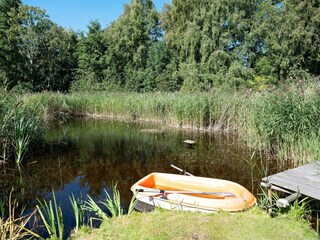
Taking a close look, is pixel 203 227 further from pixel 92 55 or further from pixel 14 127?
pixel 92 55

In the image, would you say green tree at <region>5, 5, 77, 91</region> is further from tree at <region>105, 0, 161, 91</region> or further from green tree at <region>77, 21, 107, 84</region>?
tree at <region>105, 0, 161, 91</region>

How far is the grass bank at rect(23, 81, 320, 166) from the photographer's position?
20.1 ft

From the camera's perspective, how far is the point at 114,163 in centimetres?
748

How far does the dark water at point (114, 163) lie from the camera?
566 cm

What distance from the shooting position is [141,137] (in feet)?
35.8

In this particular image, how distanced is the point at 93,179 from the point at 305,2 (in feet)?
59.1

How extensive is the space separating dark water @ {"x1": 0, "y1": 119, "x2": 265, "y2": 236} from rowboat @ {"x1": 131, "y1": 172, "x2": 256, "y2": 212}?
65 centimetres

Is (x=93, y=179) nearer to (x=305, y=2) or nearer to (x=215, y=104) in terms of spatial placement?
(x=215, y=104)

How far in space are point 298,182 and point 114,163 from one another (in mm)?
4785

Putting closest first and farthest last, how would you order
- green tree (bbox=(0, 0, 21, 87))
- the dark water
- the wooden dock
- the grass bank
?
the wooden dock
the dark water
the grass bank
green tree (bbox=(0, 0, 21, 87))

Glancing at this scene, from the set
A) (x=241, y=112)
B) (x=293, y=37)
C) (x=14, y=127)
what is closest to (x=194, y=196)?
(x=14, y=127)

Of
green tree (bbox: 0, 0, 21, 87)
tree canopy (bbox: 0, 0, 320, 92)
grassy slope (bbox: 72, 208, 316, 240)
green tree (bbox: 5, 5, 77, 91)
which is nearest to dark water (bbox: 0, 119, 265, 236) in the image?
grassy slope (bbox: 72, 208, 316, 240)

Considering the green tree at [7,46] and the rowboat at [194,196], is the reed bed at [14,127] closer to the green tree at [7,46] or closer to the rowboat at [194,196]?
the rowboat at [194,196]

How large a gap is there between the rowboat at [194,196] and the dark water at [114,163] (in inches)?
25.7
